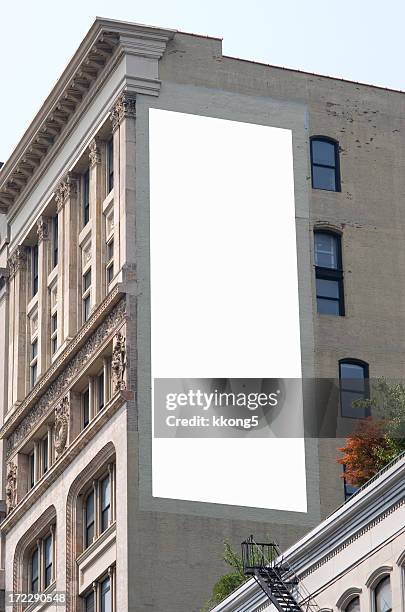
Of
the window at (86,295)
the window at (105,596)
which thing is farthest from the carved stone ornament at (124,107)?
the window at (105,596)

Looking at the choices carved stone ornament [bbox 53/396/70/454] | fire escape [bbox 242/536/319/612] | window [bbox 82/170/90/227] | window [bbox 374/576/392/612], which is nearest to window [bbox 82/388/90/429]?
carved stone ornament [bbox 53/396/70/454]

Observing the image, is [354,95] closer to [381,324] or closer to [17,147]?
[381,324]

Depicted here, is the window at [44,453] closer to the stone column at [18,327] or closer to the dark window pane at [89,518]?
the stone column at [18,327]

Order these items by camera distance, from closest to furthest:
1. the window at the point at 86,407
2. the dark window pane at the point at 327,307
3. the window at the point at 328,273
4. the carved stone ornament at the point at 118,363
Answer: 1. the carved stone ornament at the point at 118,363
2. the dark window pane at the point at 327,307
3. the window at the point at 328,273
4. the window at the point at 86,407

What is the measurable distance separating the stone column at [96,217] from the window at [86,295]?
95 cm

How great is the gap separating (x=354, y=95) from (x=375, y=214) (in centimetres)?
483

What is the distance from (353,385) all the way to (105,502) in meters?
9.53

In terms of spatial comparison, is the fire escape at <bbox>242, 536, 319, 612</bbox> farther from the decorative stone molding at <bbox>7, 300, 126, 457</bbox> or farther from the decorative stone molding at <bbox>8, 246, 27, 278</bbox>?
the decorative stone molding at <bbox>8, 246, 27, 278</bbox>

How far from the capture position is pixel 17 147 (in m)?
80.0

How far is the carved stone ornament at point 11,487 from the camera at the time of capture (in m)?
78.7

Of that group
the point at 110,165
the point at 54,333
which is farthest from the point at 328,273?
the point at 54,333

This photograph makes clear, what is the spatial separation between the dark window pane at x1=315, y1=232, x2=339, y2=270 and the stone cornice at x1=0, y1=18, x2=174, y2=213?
882cm

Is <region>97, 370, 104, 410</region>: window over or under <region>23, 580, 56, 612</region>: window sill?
over

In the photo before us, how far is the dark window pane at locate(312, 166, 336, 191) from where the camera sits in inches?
2857
